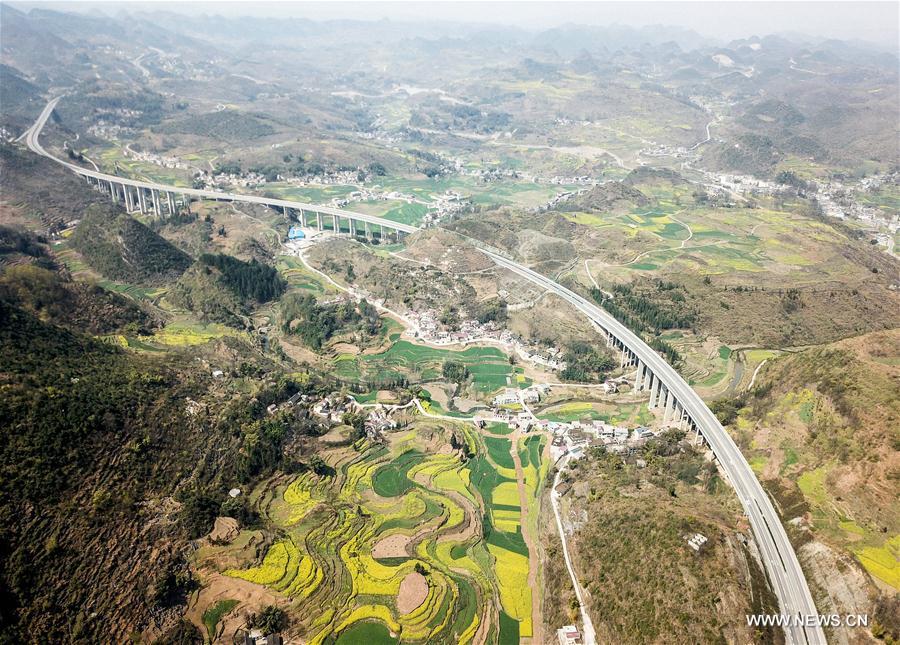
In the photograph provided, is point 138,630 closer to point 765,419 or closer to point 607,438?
point 607,438

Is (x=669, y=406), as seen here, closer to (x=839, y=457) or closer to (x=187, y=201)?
(x=839, y=457)

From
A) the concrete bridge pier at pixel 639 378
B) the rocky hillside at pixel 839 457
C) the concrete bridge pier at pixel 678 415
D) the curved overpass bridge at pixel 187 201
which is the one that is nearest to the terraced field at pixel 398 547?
the concrete bridge pier at pixel 678 415

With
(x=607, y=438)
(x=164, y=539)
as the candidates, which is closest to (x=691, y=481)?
(x=607, y=438)

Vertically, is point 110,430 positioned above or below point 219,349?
above

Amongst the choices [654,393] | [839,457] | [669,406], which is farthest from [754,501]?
[654,393]

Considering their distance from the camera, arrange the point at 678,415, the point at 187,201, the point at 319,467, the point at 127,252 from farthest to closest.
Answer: the point at 187,201, the point at 127,252, the point at 678,415, the point at 319,467

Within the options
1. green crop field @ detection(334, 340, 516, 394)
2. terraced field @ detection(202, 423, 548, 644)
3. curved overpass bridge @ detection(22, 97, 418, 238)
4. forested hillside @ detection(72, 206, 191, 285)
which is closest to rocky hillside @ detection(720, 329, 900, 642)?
terraced field @ detection(202, 423, 548, 644)

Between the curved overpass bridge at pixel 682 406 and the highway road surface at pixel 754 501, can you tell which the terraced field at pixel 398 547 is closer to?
the highway road surface at pixel 754 501
